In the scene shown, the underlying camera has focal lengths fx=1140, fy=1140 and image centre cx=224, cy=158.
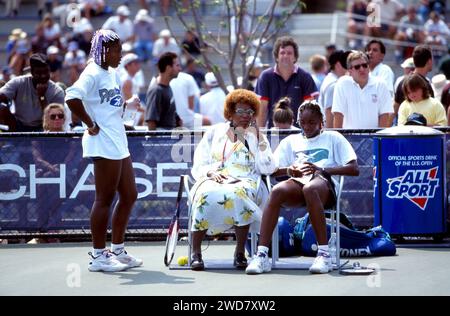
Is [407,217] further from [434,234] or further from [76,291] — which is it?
[76,291]

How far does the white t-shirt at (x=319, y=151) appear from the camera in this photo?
391 inches

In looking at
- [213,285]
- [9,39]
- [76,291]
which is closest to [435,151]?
[213,285]

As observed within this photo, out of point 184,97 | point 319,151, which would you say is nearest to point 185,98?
point 184,97

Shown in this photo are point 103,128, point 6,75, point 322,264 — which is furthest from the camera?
point 6,75

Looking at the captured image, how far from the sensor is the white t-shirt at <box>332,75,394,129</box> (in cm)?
1281

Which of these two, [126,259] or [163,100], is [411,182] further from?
[163,100]

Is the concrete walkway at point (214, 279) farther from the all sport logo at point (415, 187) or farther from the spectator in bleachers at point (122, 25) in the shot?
the spectator in bleachers at point (122, 25)

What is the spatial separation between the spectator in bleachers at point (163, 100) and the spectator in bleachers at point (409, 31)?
33.6 feet

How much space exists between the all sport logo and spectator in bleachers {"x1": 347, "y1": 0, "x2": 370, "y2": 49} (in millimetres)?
13725

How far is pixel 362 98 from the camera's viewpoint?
12.8 meters

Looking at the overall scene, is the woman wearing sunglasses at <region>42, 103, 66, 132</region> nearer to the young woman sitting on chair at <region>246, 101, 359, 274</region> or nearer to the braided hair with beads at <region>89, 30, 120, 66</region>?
the braided hair with beads at <region>89, 30, 120, 66</region>

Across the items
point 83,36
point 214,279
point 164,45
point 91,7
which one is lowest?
point 214,279

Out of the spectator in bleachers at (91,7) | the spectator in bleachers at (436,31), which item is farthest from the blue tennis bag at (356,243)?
the spectator in bleachers at (91,7)

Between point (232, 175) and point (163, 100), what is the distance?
4.26 metres
